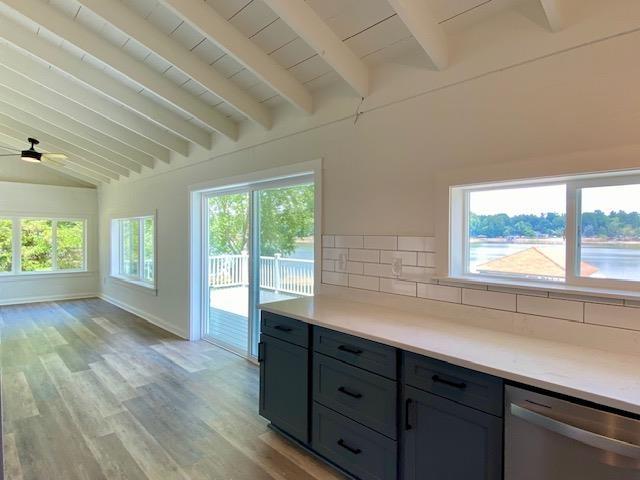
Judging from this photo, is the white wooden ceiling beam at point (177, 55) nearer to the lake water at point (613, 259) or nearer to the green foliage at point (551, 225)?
the green foliage at point (551, 225)

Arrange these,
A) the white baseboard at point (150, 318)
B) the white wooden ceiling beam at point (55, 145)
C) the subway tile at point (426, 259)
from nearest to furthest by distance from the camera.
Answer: the subway tile at point (426, 259)
the white baseboard at point (150, 318)
the white wooden ceiling beam at point (55, 145)

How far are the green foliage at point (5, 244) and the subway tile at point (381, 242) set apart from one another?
761cm

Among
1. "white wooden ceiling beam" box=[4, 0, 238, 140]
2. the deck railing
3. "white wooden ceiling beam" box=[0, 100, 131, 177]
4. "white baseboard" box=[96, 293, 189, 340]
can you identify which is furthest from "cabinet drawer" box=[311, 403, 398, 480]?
"white wooden ceiling beam" box=[0, 100, 131, 177]

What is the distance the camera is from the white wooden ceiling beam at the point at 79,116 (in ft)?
12.3

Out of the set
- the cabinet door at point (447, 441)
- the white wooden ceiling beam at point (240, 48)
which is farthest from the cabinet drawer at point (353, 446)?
the white wooden ceiling beam at point (240, 48)

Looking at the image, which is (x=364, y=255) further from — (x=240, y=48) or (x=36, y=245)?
(x=36, y=245)

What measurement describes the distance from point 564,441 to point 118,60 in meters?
3.65

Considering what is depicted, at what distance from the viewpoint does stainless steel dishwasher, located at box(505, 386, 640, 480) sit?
3.80ft

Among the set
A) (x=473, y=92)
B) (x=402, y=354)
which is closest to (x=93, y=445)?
(x=402, y=354)

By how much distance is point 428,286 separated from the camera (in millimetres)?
2279

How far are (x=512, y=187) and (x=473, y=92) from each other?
0.58m

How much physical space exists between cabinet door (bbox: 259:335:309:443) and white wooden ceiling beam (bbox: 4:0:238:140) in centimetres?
228

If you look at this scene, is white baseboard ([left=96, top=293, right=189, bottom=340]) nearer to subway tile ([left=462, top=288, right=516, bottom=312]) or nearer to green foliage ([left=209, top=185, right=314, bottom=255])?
green foliage ([left=209, top=185, right=314, bottom=255])

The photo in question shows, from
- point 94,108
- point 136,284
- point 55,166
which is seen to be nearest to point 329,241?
point 94,108
